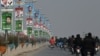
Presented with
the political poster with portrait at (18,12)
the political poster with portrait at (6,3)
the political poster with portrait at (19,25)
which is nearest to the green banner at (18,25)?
the political poster with portrait at (19,25)

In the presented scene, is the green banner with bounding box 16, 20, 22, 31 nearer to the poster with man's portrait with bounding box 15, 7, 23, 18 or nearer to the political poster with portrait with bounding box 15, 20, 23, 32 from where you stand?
the political poster with portrait with bounding box 15, 20, 23, 32

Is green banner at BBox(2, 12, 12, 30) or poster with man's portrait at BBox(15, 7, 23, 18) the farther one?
poster with man's portrait at BBox(15, 7, 23, 18)

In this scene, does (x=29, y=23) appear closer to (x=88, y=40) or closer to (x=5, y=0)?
(x=5, y=0)

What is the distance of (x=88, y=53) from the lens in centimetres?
3566

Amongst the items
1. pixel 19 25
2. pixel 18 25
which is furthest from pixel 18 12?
pixel 18 25

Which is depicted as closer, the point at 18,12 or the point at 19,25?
the point at 18,12

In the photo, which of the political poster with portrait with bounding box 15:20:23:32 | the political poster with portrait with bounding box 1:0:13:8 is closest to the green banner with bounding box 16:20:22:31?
the political poster with portrait with bounding box 15:20:23:32

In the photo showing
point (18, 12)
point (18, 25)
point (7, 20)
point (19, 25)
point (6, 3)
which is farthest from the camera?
point (18, 25)

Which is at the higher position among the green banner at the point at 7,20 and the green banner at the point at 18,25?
the green banner at the point at 7,20

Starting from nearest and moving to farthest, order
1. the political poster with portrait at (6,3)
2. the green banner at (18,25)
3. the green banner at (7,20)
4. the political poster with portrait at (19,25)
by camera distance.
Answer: the political poster with portrait at (6,3), the green banner at (7,20), the political poster with portrait at (19,25), the green banner at (18,25)

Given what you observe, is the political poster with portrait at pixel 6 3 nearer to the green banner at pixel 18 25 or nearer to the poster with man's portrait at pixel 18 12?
the poster with man's portrait at pixel 18 12

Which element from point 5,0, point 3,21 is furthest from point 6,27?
point 5,0

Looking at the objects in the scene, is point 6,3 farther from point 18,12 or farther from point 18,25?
point 18,25

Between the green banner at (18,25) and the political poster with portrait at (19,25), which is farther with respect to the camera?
the green banner at (18,25)
